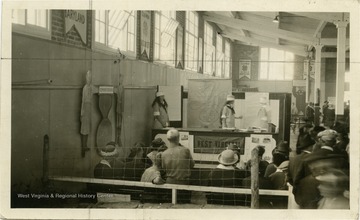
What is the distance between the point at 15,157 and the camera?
4.04 meters

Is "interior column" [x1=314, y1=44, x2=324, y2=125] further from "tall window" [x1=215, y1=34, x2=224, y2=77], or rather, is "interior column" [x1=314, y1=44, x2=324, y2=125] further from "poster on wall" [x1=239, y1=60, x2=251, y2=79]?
"tall window" [x1=215, y1=34, x2=224, y2=77]

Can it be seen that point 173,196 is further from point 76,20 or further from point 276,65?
point 76,20

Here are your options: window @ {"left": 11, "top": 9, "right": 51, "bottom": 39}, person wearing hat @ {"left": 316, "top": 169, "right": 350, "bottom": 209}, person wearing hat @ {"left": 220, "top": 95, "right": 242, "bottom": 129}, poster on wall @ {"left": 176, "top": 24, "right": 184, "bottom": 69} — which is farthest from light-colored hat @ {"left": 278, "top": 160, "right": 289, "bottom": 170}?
window @ {"left": 11, "top": 9, "right": 51, "bottom": 39}

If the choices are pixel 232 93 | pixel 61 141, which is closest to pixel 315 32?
pixel 232 93

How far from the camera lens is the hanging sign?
4188 mm

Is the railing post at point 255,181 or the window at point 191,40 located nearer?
the railing post at point 255,181

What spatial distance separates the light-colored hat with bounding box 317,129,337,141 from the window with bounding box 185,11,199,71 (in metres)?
1.09

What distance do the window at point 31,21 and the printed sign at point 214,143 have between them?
1408 millimetres

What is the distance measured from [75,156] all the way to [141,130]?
59cm

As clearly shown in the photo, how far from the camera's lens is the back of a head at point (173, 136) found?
4.27 metres

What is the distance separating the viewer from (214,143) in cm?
449

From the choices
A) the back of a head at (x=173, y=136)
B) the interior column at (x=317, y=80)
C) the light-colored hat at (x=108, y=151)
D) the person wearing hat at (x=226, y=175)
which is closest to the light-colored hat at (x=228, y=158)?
the person wearing hat at (x=226, y=175)

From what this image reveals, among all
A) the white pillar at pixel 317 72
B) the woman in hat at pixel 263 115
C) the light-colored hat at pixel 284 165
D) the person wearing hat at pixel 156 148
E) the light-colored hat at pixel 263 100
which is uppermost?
the white pillar at pixel 317 72

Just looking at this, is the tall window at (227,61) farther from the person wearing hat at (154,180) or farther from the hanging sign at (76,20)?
the hanging sign at (76,20)
